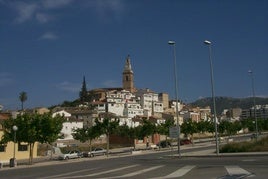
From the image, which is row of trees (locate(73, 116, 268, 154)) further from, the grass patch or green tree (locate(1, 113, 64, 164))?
the grass patch

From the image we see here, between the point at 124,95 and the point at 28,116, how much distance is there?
137021mm

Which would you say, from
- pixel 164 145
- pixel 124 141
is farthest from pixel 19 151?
pixel 124 141

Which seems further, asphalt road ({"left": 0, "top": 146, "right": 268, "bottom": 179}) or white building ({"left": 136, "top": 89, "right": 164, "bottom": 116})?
white building ({"left": 136, "top": 89, "right": 164, "bottom": 116})

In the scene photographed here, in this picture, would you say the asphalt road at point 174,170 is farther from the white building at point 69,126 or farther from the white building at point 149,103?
the white building at point 149,103

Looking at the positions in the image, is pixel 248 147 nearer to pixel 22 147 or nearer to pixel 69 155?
pixel 69 155

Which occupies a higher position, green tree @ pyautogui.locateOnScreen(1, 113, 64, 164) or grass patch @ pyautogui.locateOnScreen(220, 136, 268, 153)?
green tree @ pyautogui.locateOnScreen(1, 113, 64, 164)

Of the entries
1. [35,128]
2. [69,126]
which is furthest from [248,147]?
[69,126]

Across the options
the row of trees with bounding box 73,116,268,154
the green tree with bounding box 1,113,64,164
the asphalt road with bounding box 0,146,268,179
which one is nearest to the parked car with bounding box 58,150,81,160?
the row of trees with bounding box 73,116,268,154

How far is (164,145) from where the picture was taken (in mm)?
89875

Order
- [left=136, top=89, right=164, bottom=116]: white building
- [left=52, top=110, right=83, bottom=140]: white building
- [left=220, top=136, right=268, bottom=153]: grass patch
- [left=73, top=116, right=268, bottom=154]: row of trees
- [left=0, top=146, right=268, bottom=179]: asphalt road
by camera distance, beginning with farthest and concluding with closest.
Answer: [left=136, top=89, right=164, bottom=116]: white building < [left=52, top=110, right=83, bottom=140]: white building < [left=73, top=116, right=268, bottom=154]: row of trees < [left=220, top=136, right=268, bottom=153]: grass patch < [left=0, top=146, right=268, bottom=179]: asphalt road

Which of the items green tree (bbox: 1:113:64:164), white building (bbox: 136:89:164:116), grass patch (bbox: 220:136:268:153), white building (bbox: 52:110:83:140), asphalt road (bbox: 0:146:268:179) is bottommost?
asphalt road (bbox: 0:146:268:179)

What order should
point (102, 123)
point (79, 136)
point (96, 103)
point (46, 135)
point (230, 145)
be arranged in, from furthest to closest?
point (96, 103) → point (79, 136) → point (102, 123) → point (46, 135) → point (230, 145)

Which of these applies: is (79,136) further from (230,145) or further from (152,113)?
(152,113)

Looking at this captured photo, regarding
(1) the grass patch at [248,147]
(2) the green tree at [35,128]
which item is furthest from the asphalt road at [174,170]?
(2) the green tree at [35,128]
